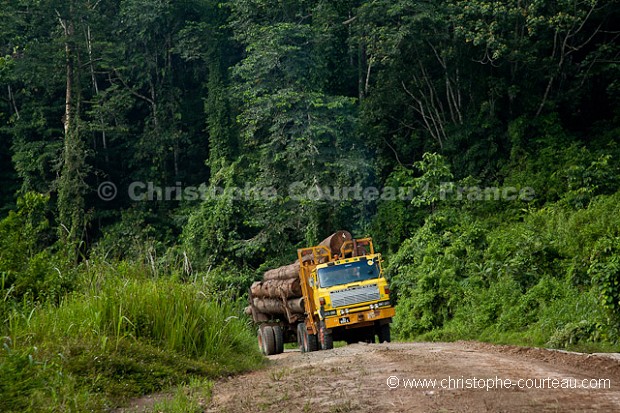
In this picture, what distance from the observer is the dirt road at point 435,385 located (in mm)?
8000

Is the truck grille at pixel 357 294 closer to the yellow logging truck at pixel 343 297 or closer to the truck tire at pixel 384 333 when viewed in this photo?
the yellow logging truck at pixel 343 297

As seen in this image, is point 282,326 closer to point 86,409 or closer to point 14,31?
point 86,409

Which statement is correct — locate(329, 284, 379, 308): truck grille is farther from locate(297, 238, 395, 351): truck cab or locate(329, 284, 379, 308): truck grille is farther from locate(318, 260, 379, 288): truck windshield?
locate(318, 260, 379, 288): truck windshield

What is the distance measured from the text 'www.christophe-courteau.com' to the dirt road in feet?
0.04

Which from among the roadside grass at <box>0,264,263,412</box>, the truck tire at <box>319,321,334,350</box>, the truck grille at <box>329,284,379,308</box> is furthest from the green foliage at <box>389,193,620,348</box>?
the roadside grass at <box>0,264,263,412</box>

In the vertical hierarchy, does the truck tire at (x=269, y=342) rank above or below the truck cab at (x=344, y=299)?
below

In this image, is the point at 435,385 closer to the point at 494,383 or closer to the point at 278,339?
the point at 494,383

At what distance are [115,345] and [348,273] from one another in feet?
29.2

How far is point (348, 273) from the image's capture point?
19453 millimetres

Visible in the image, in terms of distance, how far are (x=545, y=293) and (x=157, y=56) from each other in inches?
1430

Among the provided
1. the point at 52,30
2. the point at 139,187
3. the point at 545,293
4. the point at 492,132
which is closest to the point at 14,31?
the point at 52,30

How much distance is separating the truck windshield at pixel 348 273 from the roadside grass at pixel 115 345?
4.68m

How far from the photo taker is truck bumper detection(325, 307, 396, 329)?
19.0m

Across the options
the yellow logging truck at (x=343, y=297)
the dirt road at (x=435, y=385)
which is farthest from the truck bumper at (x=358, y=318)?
the dirt road at (x=435, y=385)
